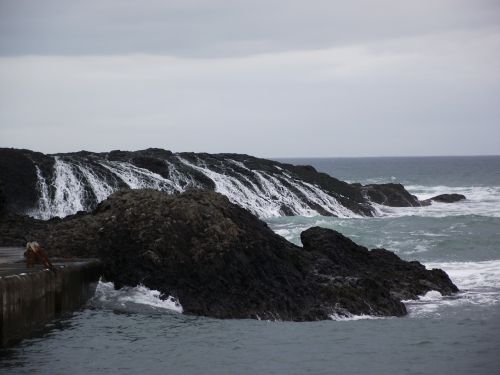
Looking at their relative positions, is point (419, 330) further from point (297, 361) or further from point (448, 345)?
point (297, 361)

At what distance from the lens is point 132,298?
18.0m

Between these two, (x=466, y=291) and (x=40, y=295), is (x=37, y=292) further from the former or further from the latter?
(x=466, y=291)

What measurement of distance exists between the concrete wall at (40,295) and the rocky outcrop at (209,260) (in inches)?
41.9

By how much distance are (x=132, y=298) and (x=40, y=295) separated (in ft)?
8.95

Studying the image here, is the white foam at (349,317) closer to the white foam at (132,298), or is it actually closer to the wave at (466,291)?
the wave at (466,291)

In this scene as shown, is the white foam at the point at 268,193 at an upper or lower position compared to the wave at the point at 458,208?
upper

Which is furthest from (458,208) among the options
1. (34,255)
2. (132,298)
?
(34,255)

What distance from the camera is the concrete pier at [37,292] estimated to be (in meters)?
14.2

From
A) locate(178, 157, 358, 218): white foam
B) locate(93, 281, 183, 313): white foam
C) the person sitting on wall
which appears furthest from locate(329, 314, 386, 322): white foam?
locate(178, 157, 358, 218): white foam

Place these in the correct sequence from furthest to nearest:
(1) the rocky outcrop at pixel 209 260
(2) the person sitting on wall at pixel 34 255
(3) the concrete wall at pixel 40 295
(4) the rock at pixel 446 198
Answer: (4) the rock at pixel 446 198
(1) the rocky outcrop at pixel 209 260
(2) the person sitting on wall at pixel 34 255
(3) the concrete wall at pixel 40 295

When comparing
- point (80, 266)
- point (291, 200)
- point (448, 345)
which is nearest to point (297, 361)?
Answer: point (448, 345)

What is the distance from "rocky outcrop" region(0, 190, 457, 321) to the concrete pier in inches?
39.6

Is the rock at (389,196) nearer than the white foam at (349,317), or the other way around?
the white foam at (349,317)

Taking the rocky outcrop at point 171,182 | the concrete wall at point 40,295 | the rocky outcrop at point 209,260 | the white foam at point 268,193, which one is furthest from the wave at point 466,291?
the white foam at point 268,193
